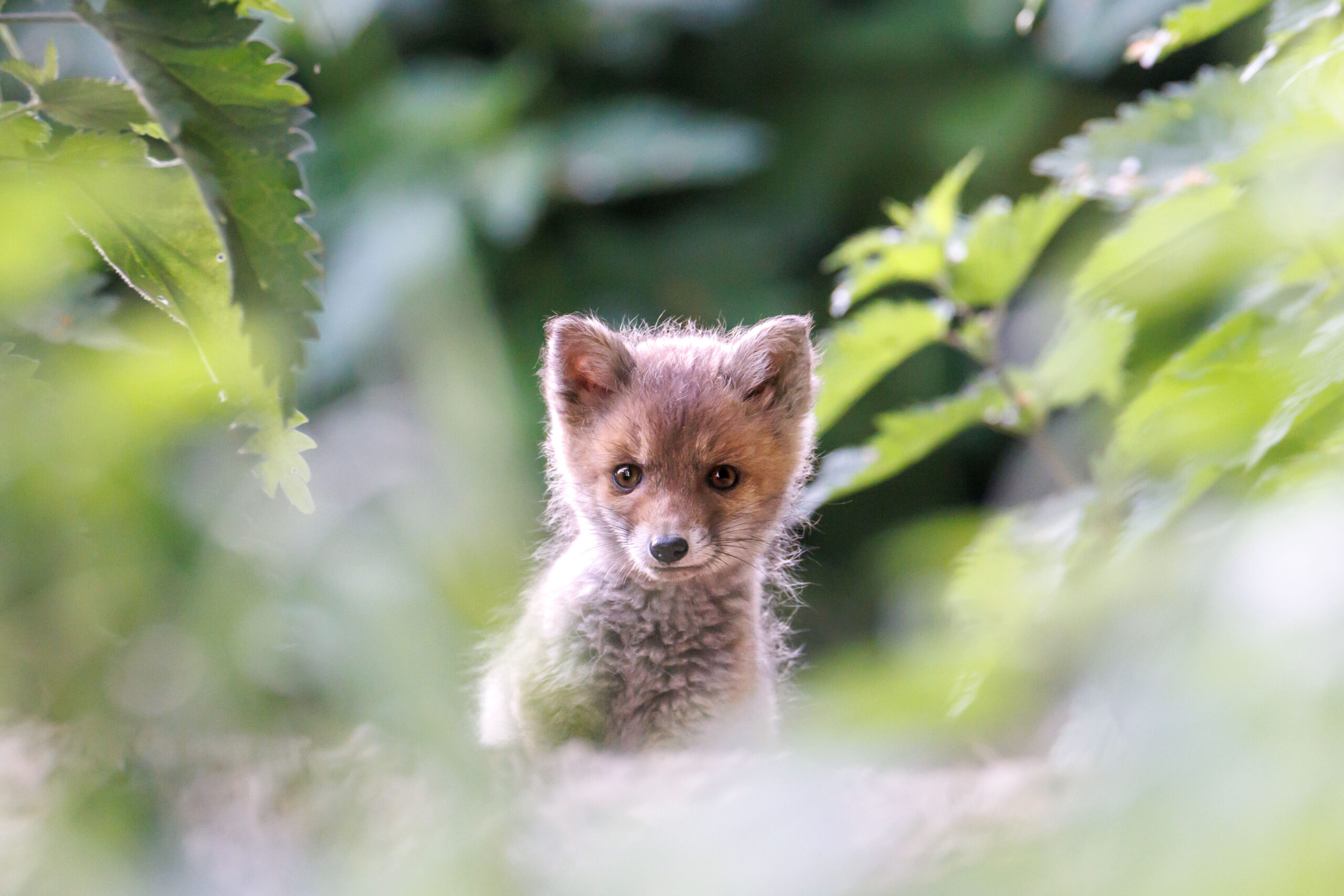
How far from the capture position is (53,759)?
60 centimetres

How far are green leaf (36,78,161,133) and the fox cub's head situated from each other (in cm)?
60

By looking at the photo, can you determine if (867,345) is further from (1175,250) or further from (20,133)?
(20,133)

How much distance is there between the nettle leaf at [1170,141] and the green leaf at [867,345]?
256 millimetres

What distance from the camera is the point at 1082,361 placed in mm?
1614

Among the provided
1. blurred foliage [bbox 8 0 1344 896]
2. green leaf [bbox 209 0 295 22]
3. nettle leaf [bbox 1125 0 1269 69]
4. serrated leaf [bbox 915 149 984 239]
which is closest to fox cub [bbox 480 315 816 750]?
blurred foliage [bbox 8 0 1344 896]

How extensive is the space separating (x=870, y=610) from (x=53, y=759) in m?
3.16

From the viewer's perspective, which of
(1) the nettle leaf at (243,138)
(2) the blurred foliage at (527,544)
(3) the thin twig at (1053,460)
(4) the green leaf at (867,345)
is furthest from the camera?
(3) the thin twig at (1053,460)

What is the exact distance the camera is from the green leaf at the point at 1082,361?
1.54m

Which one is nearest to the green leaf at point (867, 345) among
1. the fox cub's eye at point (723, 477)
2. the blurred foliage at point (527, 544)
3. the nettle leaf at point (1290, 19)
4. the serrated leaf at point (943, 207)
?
the blurred foliage at point (527, 544)

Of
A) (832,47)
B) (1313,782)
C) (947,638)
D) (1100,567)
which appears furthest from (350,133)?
(1313,782)

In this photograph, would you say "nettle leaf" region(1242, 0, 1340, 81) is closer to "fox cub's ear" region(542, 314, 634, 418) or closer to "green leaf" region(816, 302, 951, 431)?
"green leaf" region(816, 302, 951, 431)

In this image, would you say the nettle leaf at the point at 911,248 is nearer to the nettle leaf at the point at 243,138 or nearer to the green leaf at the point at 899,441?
the green leaf at the point at 899,441

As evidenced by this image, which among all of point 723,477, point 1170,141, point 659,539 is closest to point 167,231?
point 659,539

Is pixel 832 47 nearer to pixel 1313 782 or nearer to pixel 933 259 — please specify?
pixel 933 259
